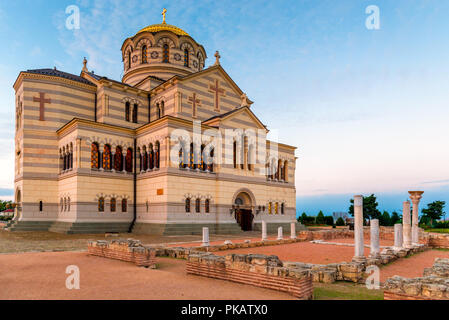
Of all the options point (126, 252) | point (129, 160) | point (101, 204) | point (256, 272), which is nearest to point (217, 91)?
point (129, 160)

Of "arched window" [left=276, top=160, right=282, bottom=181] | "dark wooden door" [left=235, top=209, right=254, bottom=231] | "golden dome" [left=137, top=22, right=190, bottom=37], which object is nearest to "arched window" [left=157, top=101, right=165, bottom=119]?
"golden dome" [left=137, top=22, right=190, bottom=37]

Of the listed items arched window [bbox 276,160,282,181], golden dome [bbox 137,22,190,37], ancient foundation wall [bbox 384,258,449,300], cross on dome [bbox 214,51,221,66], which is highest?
golden dome [bbox 137,22,190,37]

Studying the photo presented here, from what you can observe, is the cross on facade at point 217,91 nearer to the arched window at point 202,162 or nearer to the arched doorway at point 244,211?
the arched window at point 202,162

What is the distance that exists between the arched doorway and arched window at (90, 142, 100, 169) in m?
13.8

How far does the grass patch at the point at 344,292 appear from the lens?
9.23 m

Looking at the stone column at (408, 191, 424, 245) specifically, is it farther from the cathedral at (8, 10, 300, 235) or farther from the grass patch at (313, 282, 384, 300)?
the grass patch at (313, 282, 384, 300)

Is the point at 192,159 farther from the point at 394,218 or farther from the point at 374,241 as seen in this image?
the point at 394,218

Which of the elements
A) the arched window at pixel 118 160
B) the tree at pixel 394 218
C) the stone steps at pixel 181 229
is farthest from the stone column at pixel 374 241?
the tree at pixel 394 218

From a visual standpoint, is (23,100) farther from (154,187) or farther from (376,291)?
(376,291)

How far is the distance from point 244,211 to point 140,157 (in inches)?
473

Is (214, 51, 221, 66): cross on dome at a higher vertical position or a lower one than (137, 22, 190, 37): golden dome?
lower

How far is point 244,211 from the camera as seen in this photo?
3628 cm

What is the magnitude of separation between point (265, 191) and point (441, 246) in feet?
56.4

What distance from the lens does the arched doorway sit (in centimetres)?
3553
